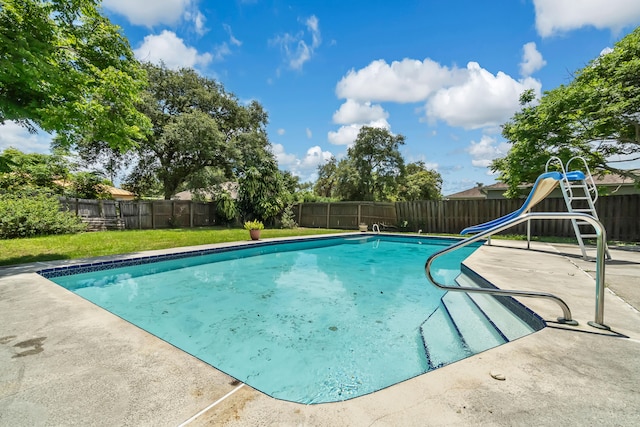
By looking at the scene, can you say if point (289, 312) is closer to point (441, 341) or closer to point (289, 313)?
point (289, 313)

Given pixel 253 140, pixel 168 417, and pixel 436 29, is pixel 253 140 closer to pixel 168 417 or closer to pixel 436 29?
pixel 436 29

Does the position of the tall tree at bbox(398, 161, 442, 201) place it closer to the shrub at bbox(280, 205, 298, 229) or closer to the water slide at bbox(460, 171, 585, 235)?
the shrub at bbox(280, 205, 298, 229)

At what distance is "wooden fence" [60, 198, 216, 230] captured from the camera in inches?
483

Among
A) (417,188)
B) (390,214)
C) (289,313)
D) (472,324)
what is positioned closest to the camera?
(472,324)

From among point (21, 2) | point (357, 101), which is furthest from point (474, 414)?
point (357, 101)

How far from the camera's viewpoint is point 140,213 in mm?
14273

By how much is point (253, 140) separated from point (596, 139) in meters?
15.6

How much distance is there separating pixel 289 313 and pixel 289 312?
0.13ft

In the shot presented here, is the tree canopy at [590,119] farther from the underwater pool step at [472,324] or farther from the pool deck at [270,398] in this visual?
the pool deck at [270,398]

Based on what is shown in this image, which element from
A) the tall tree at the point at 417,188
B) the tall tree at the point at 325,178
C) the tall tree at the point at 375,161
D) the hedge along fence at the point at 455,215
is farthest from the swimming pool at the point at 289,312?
the tall tree at the point at 325,178

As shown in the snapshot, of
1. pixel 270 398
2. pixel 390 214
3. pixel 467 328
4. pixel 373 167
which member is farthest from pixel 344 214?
pixel 270 398

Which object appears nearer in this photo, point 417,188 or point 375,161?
point 375,161

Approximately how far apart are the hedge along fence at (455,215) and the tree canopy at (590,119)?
1.31 m

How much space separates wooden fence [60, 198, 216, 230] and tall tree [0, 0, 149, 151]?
261 inches
